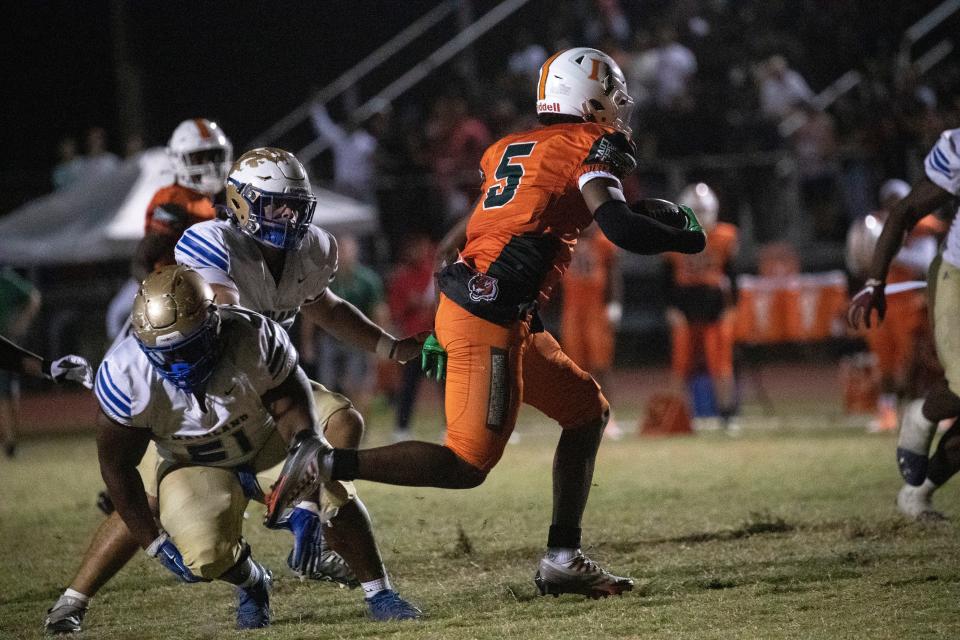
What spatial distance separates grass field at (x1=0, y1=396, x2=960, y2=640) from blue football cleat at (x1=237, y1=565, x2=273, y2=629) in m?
0.08

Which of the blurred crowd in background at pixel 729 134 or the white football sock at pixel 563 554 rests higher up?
the blurred crowd in background at pixel 729 134

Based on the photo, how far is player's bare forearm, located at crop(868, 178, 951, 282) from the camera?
5.84m

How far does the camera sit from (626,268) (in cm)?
1612

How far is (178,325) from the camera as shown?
4.16 meters

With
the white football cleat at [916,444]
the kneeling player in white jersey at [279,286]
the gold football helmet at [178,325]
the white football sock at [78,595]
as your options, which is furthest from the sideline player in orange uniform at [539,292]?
the white football cleat at [916,444]

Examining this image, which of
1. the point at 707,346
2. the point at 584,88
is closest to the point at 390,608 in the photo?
the point at 584,88

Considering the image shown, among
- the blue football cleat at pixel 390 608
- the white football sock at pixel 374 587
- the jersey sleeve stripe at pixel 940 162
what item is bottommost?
the blue football cleat at pixel 390 608

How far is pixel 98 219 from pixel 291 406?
9813 millimetres

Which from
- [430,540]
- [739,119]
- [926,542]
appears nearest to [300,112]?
[739,119]

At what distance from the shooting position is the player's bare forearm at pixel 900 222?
5844 millimetres

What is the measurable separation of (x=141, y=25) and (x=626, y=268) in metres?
8.54

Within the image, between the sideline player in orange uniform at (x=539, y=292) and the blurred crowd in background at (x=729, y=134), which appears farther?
the blurred crowd in background at (x=729, y=134)

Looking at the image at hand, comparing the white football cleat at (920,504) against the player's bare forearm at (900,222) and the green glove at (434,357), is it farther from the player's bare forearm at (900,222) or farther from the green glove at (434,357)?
the green glove at (434,357)

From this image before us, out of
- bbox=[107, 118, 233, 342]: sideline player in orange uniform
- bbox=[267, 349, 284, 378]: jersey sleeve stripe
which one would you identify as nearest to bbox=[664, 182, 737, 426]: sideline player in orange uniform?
bbox=[107, 118, 233, 342]: sideline player in orange uniform
